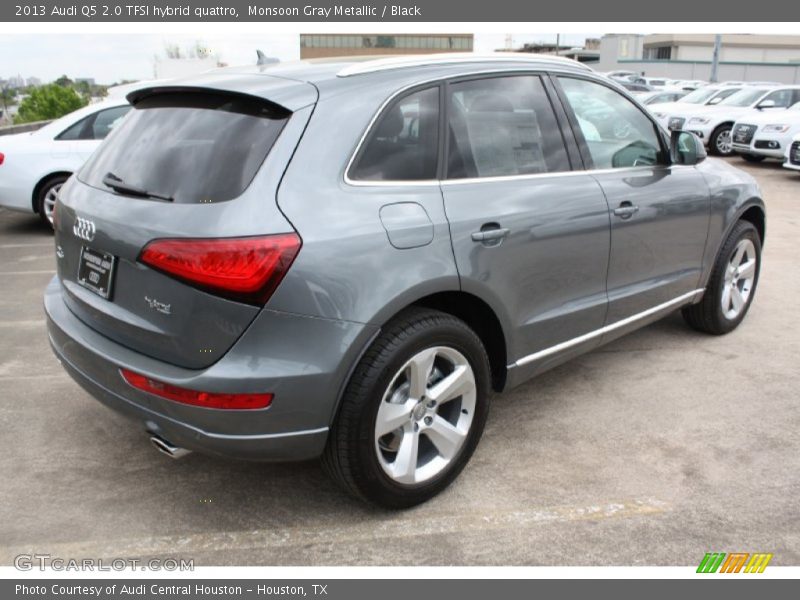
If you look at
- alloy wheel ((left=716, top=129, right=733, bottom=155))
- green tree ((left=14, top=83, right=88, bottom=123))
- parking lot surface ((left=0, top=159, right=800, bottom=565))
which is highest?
parking lot surface ((left=0, top=159, right=800, bottom=565))

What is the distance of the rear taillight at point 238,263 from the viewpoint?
7.66 ft

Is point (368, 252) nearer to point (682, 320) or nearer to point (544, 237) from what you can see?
point (544, 237)

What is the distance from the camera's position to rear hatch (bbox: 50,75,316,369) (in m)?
2.36

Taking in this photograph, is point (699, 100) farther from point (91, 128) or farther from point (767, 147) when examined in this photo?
point (91, 128)

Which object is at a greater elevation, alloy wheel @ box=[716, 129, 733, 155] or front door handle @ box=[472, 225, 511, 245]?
front door handle @ box=[472, 225, 511, 245]

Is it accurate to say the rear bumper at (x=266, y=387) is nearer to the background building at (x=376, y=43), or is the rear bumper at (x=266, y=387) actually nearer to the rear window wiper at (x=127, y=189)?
the rear window wiper at (x=127, y=189)

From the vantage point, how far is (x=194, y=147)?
2.64 meters

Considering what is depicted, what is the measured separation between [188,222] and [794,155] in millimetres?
12712

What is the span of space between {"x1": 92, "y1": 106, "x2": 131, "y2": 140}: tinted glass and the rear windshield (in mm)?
5789

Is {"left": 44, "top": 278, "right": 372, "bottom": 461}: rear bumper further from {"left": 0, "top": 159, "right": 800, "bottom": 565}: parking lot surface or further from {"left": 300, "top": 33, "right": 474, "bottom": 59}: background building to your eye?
{"left": 300, "top": 33, "right": 474, "bottom": 59}: background building

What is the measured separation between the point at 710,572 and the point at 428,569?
1.04m

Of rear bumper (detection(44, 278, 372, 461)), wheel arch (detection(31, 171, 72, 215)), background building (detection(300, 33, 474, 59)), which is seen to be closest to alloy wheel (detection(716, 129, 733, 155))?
wheel arch (detection(31, 171, 72, 215))

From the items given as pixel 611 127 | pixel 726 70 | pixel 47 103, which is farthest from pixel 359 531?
pixel 47 103
